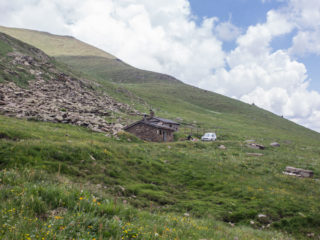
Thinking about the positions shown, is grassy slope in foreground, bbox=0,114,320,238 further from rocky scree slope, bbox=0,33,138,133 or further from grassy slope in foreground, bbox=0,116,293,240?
rocky scree slope, bbox=0,33,138,133

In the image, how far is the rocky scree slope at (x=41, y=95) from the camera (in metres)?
35.5

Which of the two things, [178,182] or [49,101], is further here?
[49,101]

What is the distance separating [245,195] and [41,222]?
17.2 metres

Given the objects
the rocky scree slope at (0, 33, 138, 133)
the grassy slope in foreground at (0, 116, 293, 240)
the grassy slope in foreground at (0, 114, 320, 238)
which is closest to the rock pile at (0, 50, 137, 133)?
the rocky scree slope at (0, 33, 138, 133)

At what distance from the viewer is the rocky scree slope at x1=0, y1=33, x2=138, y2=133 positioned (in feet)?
117

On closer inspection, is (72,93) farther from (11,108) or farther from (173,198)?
(173,198)

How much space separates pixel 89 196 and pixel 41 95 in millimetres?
46061

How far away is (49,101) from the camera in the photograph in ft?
147

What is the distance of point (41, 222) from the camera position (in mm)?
5086

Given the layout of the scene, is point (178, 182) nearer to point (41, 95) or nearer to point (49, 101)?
point (49, 101)

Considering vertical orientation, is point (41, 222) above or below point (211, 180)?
above

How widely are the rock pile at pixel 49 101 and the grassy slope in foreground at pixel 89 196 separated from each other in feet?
52.5

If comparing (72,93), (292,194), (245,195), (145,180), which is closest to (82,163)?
(145,180)

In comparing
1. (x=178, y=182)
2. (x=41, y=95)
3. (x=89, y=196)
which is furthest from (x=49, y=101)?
(x=89, y=196)
